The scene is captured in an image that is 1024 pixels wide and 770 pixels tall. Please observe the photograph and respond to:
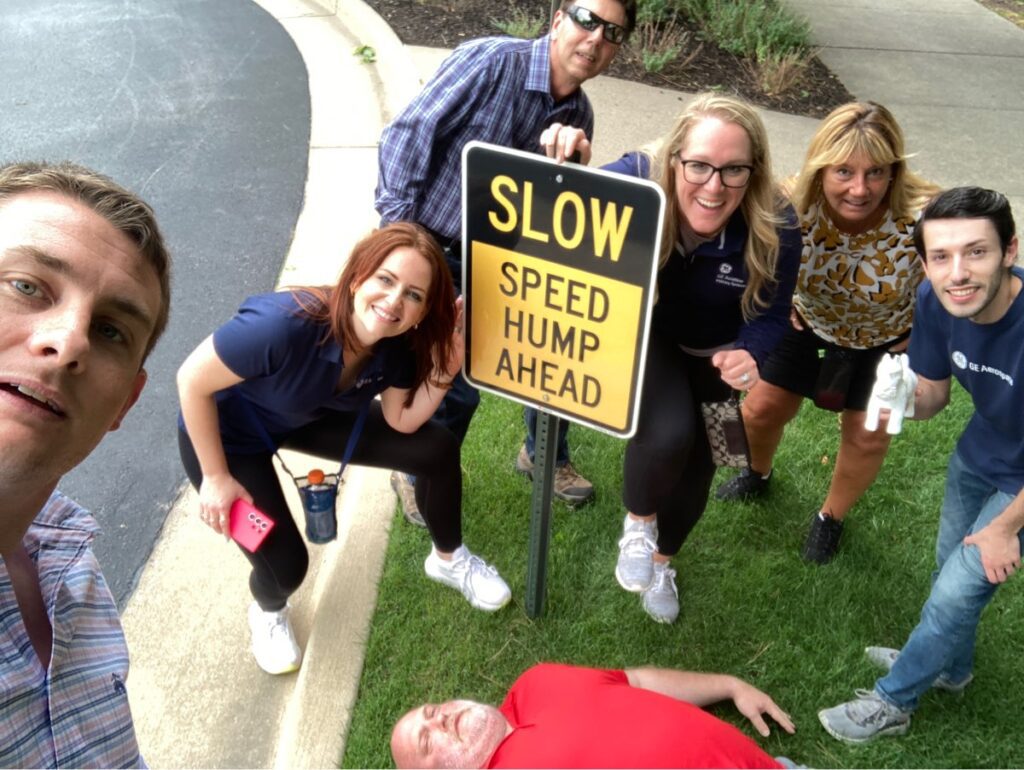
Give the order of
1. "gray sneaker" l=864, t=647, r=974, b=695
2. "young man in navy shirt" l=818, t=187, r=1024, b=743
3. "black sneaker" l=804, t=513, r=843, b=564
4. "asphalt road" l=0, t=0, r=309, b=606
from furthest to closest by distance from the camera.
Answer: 1. "asphalt road" l=0, t=0, r=309, b=606
2. "black sneaker" l=804, t=513, r=843, b=564
3. "gray sneaker" l=864, t=647, r=974, b=695
4. "young man in navy shirt" l=818, t=187, r=1024, b=743

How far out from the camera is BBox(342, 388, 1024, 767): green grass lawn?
3.01 metres

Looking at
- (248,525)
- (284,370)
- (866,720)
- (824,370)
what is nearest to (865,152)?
(824,370)

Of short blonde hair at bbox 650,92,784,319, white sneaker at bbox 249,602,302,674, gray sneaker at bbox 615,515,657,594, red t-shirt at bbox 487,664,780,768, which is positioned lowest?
white sneaker at bbox 249,602,302,674

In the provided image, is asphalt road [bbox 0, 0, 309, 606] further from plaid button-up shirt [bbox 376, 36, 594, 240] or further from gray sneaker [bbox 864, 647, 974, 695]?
gray sneaker [bbox 864, 647, 974, 695]

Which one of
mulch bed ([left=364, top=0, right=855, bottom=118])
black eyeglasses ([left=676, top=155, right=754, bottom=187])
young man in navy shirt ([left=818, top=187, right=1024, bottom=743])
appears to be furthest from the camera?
mulch bed ([left=364, top=0, right=855, bottom=118])

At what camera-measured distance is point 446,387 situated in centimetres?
298

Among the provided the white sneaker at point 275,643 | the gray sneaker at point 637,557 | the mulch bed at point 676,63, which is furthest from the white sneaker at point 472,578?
the mulch bed at point 676,63

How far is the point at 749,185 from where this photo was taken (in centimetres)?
281

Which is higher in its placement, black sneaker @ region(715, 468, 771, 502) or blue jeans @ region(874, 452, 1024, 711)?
blue jeans @ region(874, 452, 1024, 711)

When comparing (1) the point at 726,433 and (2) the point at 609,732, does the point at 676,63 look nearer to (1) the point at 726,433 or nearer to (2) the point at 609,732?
(1) the point at 726,433

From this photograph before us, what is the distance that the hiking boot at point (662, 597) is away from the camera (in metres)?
3.36

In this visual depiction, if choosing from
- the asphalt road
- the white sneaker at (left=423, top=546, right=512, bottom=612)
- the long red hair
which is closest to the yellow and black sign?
the long red hair

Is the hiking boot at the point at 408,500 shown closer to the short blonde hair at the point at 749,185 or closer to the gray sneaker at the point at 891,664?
the short blonde hair at the point at 749,185

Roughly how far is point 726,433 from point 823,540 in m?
0.95
